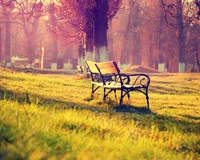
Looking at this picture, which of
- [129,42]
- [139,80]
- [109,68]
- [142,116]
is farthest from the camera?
[129,42]

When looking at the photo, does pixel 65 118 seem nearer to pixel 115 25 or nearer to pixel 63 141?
pixel 63 141

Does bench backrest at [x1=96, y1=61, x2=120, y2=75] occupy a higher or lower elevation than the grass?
higher

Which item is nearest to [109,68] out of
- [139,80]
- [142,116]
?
[142,116]

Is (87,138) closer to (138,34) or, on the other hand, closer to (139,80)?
(139,80)

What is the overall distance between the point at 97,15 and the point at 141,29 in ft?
89.5

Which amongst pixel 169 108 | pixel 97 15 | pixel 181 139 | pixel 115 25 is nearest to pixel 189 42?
pixel 115 25

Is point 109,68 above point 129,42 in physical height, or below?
below

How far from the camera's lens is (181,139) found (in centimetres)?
493

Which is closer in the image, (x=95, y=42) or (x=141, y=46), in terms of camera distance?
(x=95, y=42)

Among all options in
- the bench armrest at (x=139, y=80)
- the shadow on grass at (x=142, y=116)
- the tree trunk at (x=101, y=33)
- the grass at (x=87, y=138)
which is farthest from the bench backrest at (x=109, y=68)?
the tree trunk at (x=101, y=33)

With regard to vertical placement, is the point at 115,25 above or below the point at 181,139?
above

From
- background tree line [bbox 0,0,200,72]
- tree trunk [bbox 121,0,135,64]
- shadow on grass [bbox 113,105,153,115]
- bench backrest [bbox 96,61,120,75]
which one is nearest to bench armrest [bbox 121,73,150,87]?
bench backrest [bbox 96,61,120,75]

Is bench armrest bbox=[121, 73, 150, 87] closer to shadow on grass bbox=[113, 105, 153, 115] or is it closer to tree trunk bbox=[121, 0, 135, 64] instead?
shadow on grass bbox=[113, 105, 153, 115]

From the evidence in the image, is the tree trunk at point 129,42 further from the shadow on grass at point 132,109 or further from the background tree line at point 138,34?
the shadow on grass at point 132,109
